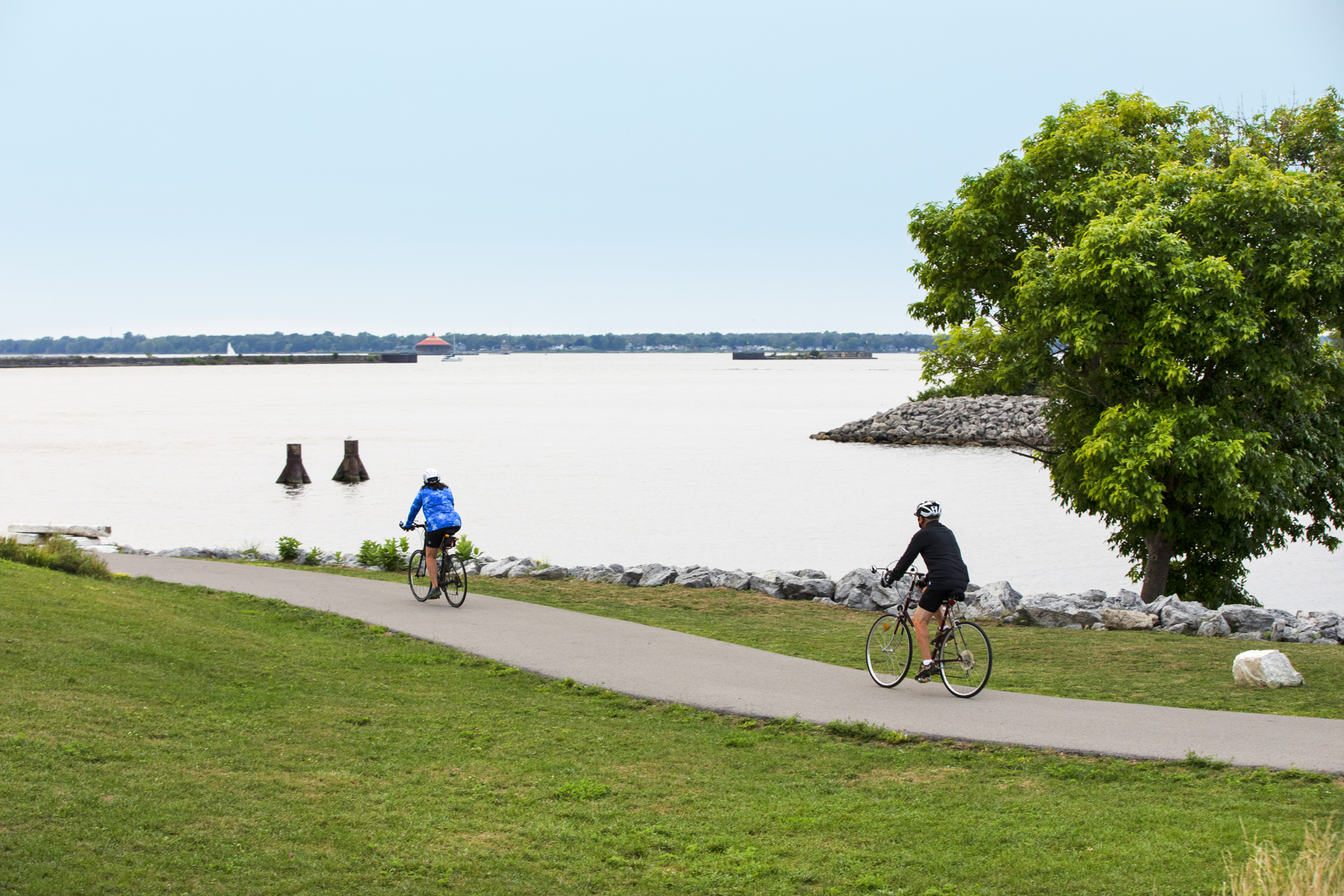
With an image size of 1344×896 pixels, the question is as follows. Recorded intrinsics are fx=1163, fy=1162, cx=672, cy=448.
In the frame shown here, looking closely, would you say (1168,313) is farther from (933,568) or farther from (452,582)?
(452,582)

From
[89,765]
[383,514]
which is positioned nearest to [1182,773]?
[89,765]

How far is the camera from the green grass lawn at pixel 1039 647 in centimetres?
1105

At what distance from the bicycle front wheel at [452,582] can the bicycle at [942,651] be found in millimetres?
6675

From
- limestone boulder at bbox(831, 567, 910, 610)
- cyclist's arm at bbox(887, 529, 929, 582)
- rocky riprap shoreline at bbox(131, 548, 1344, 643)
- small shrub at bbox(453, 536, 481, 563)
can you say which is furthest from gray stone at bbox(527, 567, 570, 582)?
cyclist's arm at bbox(887, 529, 929, 582)

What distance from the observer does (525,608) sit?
16.2m

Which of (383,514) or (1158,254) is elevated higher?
(1158,254)

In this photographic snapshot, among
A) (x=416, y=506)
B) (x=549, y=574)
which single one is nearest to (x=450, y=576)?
(x=416, y=506)

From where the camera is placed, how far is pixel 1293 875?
504 cm

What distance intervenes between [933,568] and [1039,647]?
4370 millimetres

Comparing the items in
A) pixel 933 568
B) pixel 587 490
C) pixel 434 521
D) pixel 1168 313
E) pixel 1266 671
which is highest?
pixel 1168 313

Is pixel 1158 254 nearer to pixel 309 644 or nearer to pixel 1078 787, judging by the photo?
pixel 1078 787

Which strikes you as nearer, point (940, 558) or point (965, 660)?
point (940, 558)

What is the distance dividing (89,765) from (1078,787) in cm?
657

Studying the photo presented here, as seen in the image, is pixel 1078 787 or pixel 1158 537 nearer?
pixel 1078 787
